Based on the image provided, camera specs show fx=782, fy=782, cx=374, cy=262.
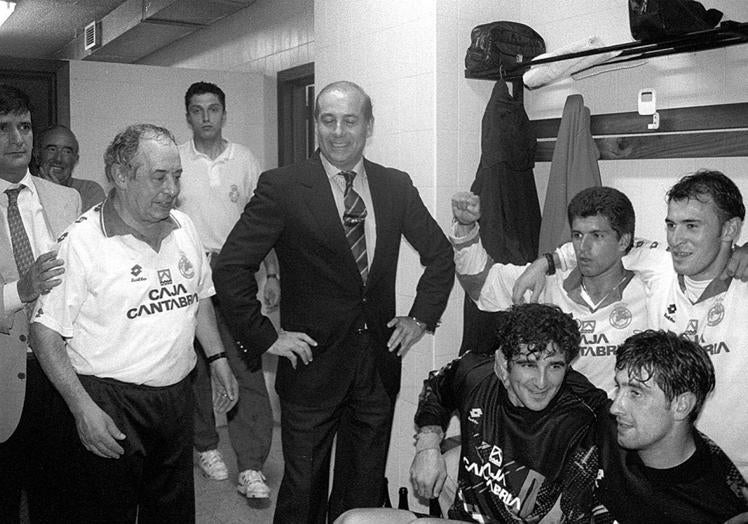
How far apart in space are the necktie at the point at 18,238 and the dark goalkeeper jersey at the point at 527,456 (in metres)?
1.31

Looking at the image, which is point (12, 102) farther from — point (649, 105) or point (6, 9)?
point (6, 9)

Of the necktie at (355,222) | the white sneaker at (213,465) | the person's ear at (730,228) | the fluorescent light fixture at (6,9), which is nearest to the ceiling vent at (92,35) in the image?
the fluorescent light fixture at (6,9)

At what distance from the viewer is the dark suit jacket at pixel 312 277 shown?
233cm

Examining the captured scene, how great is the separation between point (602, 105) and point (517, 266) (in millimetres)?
710

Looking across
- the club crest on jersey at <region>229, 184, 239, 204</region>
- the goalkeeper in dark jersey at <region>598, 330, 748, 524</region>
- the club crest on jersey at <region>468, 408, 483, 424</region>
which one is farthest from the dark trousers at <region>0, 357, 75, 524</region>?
the goalkeeper in dark jersey at <region>598, 330, 748, 524</region>

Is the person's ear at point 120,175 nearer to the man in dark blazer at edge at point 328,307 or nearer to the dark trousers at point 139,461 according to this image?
the man in dark blazer at edge at point 328,307

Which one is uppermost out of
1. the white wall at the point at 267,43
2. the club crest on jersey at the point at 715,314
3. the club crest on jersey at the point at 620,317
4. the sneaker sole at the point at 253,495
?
the white wall at the point at 267,43

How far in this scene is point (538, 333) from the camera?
193 centimetres

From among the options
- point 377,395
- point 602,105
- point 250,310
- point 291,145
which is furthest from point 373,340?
point 291,145

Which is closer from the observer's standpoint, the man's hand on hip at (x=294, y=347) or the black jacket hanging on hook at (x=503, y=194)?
the man's hand on hip at (x=294, y=347)

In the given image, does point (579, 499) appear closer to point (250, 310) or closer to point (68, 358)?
point (250, 310)

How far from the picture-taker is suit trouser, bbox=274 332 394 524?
7.83 feet

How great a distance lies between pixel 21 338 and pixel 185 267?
527mm

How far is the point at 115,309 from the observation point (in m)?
2.01
